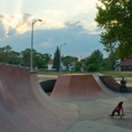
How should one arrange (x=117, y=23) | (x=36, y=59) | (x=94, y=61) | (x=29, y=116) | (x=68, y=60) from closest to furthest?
(x=29, y=116), (x=117, y=23), (x=36, y=59), (x=94, y=61), (x=68, y=60)

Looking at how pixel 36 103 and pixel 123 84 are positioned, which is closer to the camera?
pixel 36 103

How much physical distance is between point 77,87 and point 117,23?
9004mm

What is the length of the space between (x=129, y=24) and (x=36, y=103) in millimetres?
10062

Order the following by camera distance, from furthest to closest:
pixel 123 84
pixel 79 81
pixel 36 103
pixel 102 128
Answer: pixel 123 84
pixel 79 81
pixel 36 103
pixel 102 128

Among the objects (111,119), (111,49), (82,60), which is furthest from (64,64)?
(111,119)

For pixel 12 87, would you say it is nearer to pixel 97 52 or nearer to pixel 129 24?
pixel 129 24

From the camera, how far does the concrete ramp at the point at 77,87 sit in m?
32.1

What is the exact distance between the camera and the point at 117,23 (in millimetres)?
25000

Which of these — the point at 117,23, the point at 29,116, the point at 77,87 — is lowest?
the point at 29,116

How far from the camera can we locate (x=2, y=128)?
10016mm

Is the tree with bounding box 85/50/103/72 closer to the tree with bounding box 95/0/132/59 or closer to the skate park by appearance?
the tree with bounding box 95/0/132/59

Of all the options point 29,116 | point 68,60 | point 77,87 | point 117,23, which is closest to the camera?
point 29,116

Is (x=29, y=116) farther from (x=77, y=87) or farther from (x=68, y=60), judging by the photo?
(x=68, y=60)

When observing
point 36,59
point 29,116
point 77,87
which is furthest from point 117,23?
point 36,59
